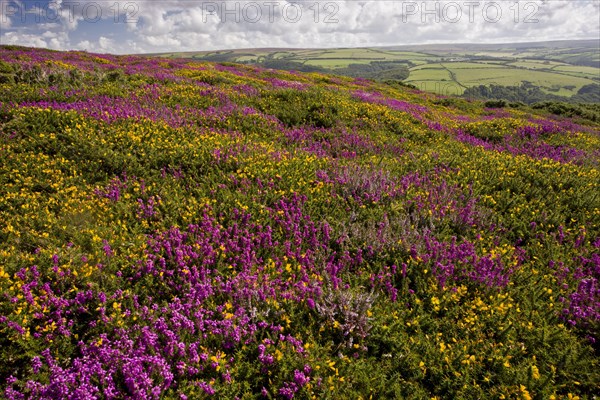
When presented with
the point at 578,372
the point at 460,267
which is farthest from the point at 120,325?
the point at 578,372

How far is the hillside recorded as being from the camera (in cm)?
341

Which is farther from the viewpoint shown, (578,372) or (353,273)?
(353,273)

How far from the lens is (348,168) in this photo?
788cm

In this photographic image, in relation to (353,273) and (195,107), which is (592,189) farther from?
(195,107)

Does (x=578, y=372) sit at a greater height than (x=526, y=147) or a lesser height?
lesser

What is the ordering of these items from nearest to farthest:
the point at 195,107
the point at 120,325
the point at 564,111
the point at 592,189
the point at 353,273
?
1. the point at 120,325
2. the point at 353,273
3. the point at 592,189
4. the point at 195,107
5. the point at 564,111

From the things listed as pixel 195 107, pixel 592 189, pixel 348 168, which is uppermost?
→ pixel 195 107

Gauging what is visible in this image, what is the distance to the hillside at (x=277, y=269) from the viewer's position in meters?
3.41

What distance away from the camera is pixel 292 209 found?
19.4 feet

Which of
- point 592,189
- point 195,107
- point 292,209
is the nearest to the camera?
point 292,209

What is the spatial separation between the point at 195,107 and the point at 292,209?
322 inches

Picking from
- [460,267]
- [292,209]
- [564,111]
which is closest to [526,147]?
[460,267]

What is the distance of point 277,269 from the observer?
4.76m

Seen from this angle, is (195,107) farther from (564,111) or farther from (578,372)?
(564,111)
